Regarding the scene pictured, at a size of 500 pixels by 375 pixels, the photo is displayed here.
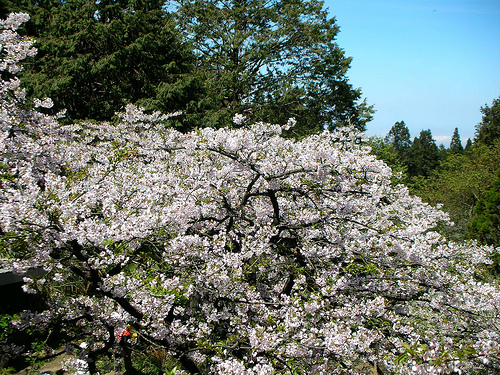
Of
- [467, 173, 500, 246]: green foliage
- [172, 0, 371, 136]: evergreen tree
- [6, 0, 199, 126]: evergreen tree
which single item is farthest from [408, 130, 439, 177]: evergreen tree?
[6, 0, 199, 126]: evergreen tree

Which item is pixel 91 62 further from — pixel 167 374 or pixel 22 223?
pixel 167 374

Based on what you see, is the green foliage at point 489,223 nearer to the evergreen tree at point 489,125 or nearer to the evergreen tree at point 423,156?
the evergreen tree at point 489,125

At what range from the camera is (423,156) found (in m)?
66.6

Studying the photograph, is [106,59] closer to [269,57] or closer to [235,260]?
[269,57]

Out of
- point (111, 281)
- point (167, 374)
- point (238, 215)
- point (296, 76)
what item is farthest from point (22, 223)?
point (296, 76)

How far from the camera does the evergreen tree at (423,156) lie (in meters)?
64.4

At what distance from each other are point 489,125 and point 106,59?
44.6 metres

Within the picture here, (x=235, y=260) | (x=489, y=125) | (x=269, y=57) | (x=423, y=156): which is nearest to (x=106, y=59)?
(x=269, y=57)

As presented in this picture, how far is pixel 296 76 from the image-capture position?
19.2 meters

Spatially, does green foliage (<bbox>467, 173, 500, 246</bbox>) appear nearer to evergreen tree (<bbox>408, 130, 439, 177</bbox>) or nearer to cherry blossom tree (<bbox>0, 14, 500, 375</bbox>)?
cherry blossom tree (<bbox>0, 14, 500, 375</bbox>)

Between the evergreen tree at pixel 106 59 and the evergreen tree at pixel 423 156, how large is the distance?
57430mm

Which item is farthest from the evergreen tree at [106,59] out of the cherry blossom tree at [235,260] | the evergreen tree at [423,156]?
the evergreen tree at [423,156]

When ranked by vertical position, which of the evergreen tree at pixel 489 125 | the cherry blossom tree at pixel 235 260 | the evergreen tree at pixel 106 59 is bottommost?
the cherry blossom tree at pixel 235 260

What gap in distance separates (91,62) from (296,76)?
10.7 m
